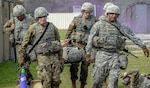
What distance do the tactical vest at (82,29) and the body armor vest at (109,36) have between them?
1.80m

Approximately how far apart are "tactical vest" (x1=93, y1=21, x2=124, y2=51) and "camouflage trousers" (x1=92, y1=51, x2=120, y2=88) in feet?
0.49

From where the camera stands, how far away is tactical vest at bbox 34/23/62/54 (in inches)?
319

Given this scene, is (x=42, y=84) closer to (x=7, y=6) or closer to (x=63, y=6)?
(x=7, y=6)

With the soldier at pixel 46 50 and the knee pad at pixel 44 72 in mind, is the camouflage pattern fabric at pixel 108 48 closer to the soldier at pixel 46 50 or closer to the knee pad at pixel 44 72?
the soldier at pixel 46 50

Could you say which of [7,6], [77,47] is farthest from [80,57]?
[7,6]

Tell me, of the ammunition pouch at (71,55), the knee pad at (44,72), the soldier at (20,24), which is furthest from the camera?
the soldier at (20,24)

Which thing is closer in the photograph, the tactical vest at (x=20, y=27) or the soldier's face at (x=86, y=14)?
the soldier's face at (x=86, y=14)

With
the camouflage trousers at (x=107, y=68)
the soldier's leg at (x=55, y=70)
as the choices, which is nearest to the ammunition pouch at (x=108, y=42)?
the camouflage trousers at (x=107, y=68)

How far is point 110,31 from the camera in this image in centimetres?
830

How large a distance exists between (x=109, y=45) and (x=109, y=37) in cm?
15

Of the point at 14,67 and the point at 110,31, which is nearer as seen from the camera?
the point at 110,31

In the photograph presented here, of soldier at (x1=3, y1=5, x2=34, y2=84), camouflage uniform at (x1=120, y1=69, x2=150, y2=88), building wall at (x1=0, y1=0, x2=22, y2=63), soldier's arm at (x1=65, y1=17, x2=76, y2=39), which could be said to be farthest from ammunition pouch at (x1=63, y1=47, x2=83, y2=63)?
building wall at (x1=0, y1=0, x2=22, y2=63)

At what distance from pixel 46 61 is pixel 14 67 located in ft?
24.2

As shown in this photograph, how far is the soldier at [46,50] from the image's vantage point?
26.6ft
